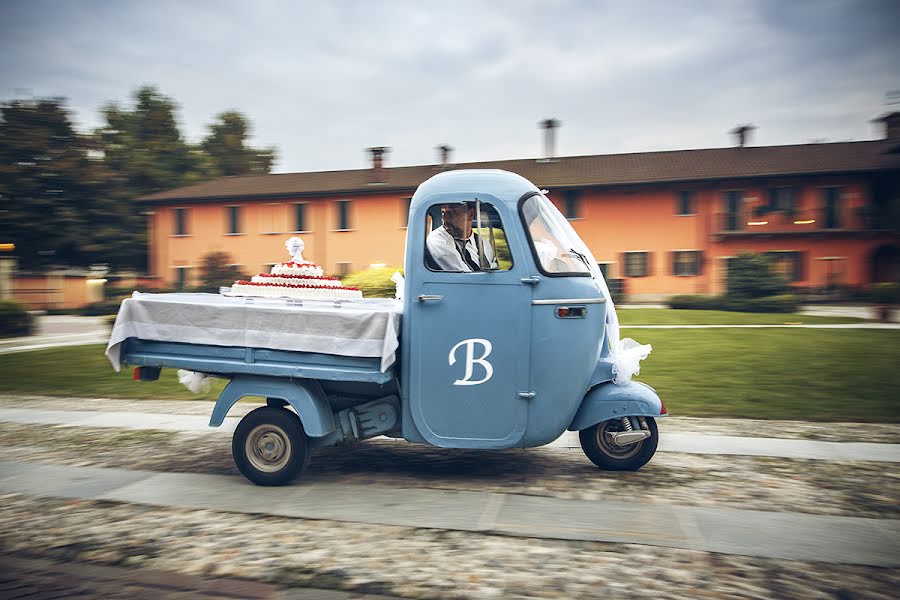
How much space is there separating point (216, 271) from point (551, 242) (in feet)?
107

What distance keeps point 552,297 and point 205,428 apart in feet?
15.6

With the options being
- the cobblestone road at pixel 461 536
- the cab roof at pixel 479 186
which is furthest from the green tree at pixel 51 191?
the cab roof at pixel 479 186

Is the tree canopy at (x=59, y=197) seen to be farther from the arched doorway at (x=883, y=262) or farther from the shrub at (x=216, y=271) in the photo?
the arched doorway at (x=883, y=262)

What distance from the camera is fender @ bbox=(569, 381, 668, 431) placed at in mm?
5453

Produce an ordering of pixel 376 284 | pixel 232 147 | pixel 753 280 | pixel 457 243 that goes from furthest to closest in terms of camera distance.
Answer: pixel 232 147 → pixel 753 280 → pixel 376 284 → pixel 457 243

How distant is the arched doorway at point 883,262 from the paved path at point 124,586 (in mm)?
36942

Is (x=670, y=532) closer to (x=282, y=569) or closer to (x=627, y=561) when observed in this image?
(x=627, y=561)

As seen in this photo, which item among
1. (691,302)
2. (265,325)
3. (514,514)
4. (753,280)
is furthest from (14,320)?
(753,280)

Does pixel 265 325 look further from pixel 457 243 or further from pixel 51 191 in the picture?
pixel 51 191

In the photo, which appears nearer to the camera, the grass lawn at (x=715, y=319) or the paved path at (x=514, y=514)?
the paved path at (x=514, y=514)

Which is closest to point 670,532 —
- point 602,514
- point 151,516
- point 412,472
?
point 602,514

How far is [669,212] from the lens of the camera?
34.9 m

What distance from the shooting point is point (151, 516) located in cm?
487

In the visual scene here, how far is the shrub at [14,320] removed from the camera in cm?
1950
